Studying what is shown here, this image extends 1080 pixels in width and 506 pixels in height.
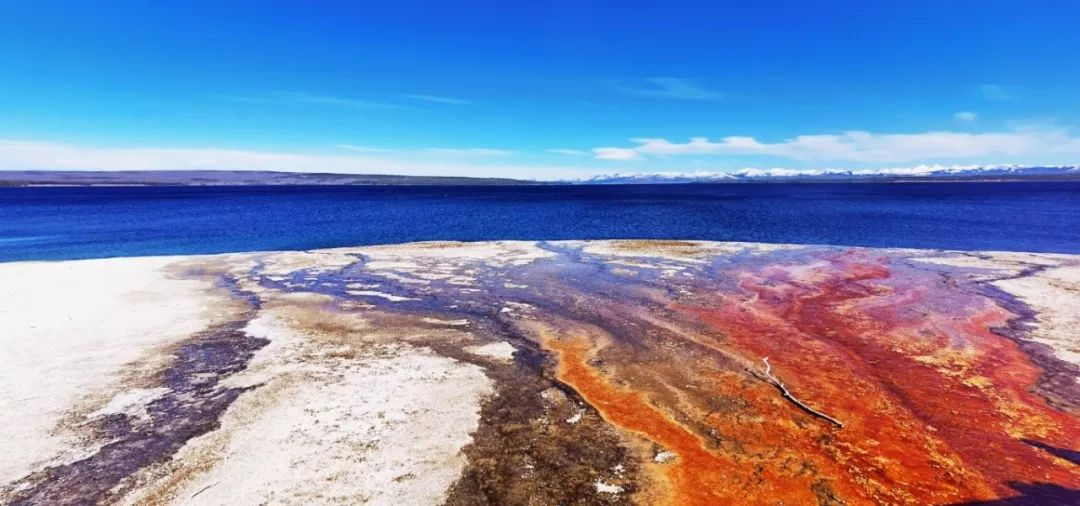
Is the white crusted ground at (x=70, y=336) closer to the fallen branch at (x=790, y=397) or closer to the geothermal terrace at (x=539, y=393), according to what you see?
Result: the geothermal terrace at (x=539, y=393)

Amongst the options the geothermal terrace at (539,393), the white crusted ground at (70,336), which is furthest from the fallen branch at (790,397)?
the white crusted ground at (70,336)

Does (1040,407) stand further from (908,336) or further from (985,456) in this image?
(908,336)

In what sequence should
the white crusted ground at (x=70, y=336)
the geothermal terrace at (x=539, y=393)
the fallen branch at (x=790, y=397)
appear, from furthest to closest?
the fallen branch at (x=790, y=397) < the white crusted ground at (x=70, y=336) < the geothermal terrace at (x=539, y=393)

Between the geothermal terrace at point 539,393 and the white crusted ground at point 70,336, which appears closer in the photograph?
the geothermal terrace at point 539,393

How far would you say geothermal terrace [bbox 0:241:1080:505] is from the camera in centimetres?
748

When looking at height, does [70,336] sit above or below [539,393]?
above

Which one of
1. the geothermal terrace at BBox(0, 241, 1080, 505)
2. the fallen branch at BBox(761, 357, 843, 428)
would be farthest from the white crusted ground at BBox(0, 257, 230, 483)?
the fallen branch at BBox(761, 357, 843, 428)

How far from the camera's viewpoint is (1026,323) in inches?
607

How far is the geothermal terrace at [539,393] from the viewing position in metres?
7.48

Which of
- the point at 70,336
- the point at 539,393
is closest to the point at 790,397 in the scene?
the point at 539,393

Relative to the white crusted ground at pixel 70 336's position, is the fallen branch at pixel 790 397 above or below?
below

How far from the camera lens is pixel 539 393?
10.6 metres

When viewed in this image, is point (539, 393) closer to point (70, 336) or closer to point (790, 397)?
point (790, 397)

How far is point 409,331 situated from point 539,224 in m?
43.2
